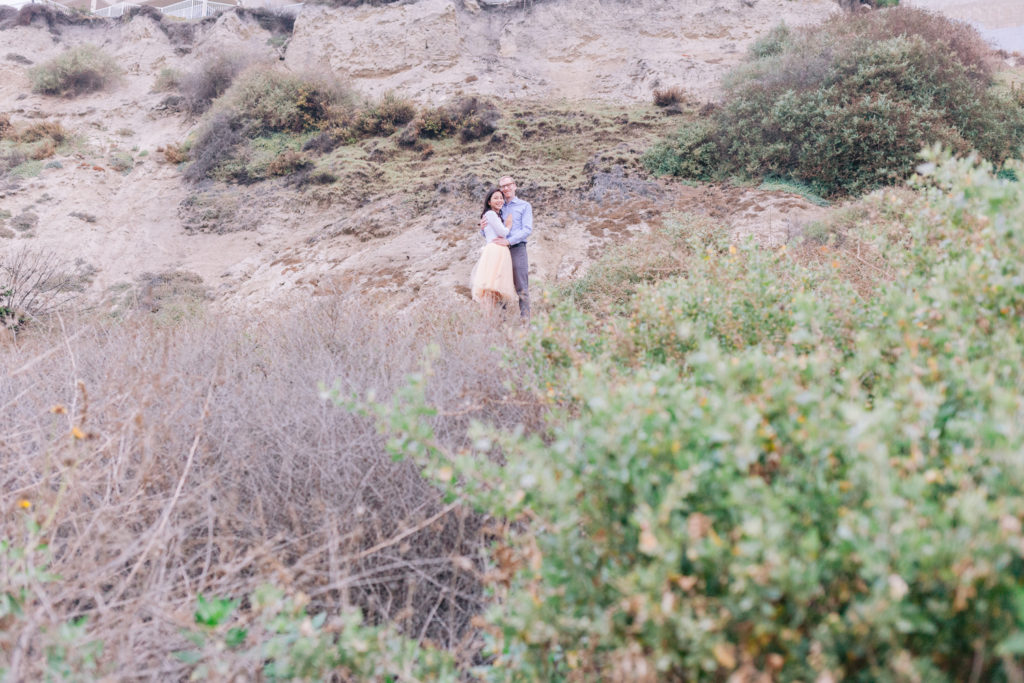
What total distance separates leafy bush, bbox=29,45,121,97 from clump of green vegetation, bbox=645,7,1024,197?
16.1 m

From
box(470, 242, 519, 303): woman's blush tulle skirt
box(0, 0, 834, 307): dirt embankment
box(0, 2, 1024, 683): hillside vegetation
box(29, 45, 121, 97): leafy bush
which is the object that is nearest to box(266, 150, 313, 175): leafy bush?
box(0, 0, 834, 307): dirt embankment

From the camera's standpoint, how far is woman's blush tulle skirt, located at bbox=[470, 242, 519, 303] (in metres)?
6.52

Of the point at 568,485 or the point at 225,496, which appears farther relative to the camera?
the point at 225,496

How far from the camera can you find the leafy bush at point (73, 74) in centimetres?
1675

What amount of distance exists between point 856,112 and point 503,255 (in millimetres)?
6166

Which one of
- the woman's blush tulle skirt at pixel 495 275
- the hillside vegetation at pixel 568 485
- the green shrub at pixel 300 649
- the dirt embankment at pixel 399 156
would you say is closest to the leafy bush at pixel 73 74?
the dirt embankment at pixel 399 156

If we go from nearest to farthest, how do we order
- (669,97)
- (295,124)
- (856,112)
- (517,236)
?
1. (517,236)
2. (856,112)
3. (669,97)
4. (295,124)

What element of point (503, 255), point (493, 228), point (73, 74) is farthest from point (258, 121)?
point (503, 255)

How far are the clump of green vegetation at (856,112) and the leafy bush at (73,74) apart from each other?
16.1 metres

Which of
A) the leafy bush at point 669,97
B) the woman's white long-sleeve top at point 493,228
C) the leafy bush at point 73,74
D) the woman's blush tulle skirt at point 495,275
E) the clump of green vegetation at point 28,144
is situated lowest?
the clump of green vegetation at point 28,144

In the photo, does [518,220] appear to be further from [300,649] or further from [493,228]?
[300,649]

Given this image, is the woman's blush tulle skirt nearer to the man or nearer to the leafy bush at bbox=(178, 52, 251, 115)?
the man

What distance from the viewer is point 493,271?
258 inches

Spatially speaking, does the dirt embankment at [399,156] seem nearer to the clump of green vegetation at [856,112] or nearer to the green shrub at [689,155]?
the green shrub at [689,155]
